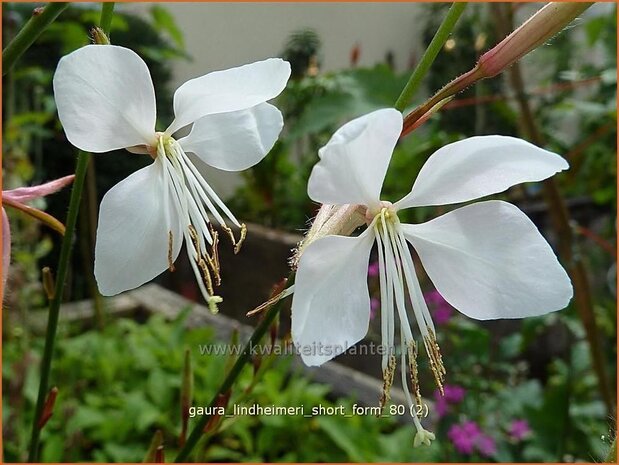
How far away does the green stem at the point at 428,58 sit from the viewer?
0.19 metres

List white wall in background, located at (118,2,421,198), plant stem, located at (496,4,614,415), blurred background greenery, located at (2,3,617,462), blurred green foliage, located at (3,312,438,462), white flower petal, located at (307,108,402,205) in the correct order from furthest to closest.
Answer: white wall in background, located at (118,2,421,198) → blurred green foliage, located at (3,312,438,462) → blurred background greenery, located at (2,3,617,462) → plant stem, located at (496,4,614,415) → white flower petal, located at (307,108,402,205)

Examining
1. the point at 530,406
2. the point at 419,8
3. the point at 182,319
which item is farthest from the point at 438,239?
the point at 419,8

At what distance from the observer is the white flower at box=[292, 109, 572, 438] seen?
0.61 ft

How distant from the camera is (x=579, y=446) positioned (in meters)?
0.77

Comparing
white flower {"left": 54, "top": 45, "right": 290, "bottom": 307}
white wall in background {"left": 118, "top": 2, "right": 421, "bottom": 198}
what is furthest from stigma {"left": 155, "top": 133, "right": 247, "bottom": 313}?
white wall in background {"left": 118, "top": 2, "right": 421, "bottom": 198}

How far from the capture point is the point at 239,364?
238 millimetres

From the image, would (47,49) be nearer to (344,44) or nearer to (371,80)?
(344,44)

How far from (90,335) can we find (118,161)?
0.51 m

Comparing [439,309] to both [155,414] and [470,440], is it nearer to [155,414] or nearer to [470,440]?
[470,440]

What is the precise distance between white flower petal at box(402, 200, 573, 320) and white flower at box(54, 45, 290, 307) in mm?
74

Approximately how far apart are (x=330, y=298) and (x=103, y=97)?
10 cm

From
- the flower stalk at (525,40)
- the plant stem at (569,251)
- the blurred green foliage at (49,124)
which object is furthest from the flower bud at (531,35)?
the plant stem at (569,251)

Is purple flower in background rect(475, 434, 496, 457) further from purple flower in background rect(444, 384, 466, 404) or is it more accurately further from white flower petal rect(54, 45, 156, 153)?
white flower petal rect(54, 45, 156, 153)

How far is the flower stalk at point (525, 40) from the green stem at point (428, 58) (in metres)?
0.01
